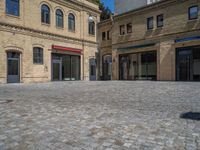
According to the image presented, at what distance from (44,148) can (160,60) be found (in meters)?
19.9

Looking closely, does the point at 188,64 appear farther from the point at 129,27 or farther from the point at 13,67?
the point at 13,67

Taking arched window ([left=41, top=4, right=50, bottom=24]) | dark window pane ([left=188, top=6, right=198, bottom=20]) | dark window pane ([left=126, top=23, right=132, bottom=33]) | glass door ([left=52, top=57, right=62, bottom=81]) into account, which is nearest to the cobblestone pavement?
dark window pane ([left=188, top=6, right=198, bottom=20])

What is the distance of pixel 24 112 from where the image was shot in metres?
6.00

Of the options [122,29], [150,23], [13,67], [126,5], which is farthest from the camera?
[126,5]

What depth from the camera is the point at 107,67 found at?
2894cm

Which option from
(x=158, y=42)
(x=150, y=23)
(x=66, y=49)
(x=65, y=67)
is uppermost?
(x=150, y=23)

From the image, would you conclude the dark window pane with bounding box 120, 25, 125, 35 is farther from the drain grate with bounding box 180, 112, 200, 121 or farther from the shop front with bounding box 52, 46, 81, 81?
the drain grate with bounding box 180, 112, 200, 121

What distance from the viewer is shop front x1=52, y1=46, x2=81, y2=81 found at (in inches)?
918

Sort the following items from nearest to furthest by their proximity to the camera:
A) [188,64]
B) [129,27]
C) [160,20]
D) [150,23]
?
[188,64], [160,20], [150,23], [129,27]

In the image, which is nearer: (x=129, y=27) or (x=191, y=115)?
(x=191, y=115)

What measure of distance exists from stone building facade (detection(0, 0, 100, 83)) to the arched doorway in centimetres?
158

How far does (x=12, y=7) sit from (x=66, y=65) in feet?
28.2

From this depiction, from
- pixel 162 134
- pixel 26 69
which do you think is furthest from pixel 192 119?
pixel 26 69

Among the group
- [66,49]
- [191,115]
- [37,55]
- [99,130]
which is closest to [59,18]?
[66,49]
